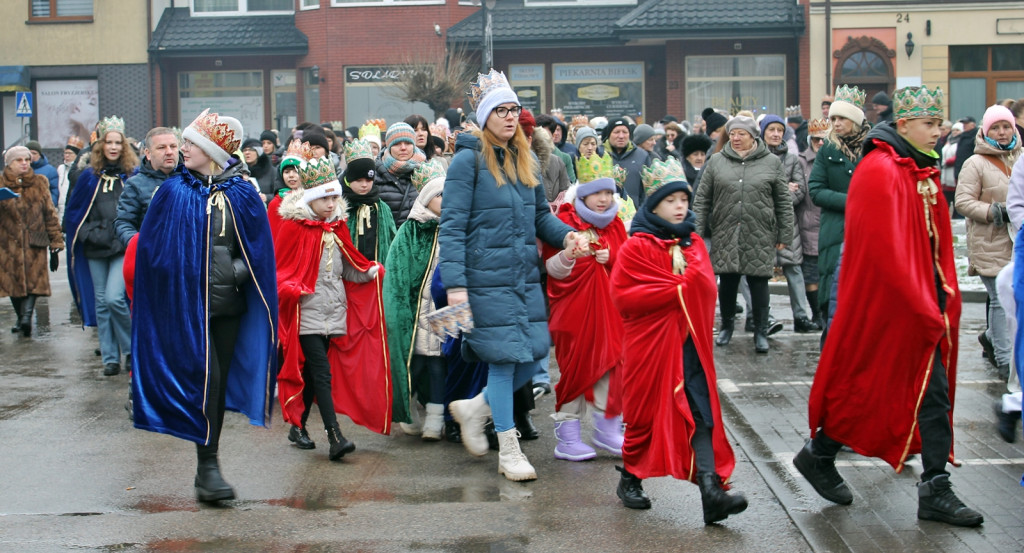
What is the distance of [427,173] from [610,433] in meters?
1.88

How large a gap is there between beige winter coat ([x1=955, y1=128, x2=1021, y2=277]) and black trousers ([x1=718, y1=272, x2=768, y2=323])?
2.01 metres

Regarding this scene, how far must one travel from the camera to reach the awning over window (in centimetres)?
3161

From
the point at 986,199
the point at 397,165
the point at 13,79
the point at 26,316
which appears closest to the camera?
the point at 986,199

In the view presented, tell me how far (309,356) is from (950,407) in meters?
3.46

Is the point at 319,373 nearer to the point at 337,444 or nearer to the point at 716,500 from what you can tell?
the point at 337,444

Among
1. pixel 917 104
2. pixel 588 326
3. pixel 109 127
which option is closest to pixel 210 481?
pixel 588 326

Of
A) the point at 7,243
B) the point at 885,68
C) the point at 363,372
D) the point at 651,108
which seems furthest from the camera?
the point at 651,108

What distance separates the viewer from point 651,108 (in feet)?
101

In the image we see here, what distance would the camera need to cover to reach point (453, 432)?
7.23 meters

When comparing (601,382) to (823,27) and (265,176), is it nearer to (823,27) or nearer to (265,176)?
(265,176)

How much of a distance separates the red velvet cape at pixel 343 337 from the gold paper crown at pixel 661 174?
2.11m

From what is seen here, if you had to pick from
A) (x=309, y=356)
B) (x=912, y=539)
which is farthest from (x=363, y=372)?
(x=912, y=539)

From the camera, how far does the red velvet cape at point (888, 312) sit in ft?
17.0

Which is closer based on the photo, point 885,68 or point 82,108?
point 885,68
